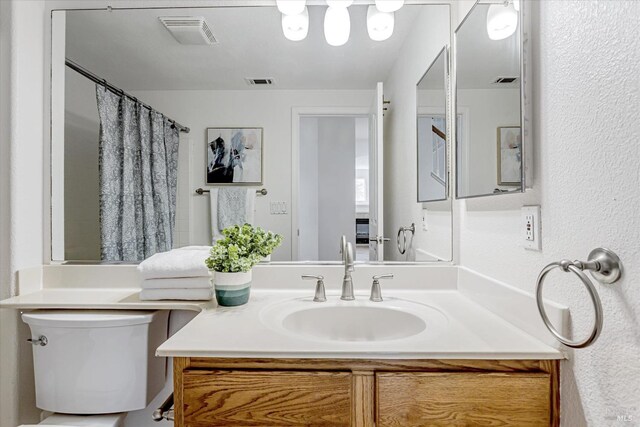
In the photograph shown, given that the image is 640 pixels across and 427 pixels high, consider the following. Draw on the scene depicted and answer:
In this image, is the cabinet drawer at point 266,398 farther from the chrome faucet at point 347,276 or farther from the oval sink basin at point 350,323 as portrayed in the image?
the chrome faucet at point 347,276

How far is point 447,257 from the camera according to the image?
1480mm

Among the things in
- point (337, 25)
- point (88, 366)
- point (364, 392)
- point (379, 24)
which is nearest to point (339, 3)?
point (337, 25)

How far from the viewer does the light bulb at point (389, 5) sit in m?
1.44

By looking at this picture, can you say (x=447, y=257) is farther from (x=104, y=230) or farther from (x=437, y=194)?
(x=104, y=230)

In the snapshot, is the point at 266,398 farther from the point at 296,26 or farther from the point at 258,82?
the point at 296,26

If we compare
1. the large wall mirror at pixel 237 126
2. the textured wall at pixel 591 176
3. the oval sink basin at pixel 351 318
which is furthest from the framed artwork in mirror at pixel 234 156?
the textured wall at pixel 591 176

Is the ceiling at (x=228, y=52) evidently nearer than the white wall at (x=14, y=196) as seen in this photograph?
No

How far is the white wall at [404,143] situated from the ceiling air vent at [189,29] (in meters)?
0.79

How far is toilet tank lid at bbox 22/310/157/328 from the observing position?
1.21 meters

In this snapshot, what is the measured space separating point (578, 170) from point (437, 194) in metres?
0.72

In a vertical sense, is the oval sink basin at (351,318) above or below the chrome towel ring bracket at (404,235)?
below

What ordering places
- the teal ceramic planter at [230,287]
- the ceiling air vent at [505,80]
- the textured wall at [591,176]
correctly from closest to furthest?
1. the textured wall at [591,176]
2. the ceiling air vent at [505,80]
3. the teal ceramic planter at [230,287]

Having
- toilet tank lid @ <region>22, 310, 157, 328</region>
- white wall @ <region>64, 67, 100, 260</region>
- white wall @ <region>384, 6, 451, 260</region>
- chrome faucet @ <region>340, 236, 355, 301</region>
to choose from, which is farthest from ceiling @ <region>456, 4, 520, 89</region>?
white wall @ <region>64, 67, 100, 260</region>

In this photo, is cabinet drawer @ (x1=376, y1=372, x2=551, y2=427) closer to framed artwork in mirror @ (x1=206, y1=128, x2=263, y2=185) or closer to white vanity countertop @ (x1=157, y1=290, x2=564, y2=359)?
white vanity countertop @ (x1=157, y1=290, x2=564, y2=359)
